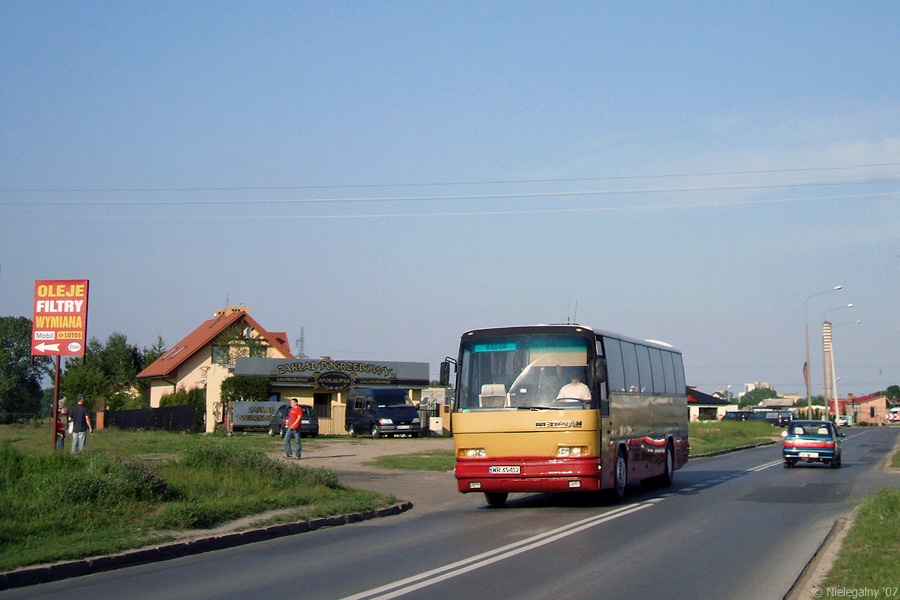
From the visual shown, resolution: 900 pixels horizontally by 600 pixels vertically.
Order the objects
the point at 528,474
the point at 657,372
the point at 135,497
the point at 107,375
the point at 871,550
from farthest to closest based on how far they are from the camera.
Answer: the point at 107,375 < the point at 657,372 < the point at 528,474 < the point at 135,497 < the point at 871,550

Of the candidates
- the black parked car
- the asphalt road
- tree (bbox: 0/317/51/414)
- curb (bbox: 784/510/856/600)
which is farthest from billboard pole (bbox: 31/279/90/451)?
tree (bbox: 0/317/51/414)

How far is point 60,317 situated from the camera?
22297 millimetres

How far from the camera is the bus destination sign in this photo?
22.1 meters

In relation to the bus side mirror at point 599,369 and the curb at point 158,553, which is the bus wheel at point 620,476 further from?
the curb at point 158,553

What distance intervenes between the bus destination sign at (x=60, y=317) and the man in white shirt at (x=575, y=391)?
11.7m

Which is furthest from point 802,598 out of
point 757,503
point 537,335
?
point 757,503

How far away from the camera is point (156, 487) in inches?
555

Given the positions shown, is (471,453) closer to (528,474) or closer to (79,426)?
(528,474)

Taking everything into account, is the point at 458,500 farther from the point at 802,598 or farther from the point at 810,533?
the point at 802,598

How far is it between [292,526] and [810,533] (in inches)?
291

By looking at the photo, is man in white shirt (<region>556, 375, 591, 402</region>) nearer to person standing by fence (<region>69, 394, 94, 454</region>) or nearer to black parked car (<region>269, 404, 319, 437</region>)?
person standing by fence (<region>69, 394, 94, 454</region>)

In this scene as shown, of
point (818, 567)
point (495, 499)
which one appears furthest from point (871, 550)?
point (495, 499)

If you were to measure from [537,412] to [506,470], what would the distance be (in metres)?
1.14

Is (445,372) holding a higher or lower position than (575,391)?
higher
